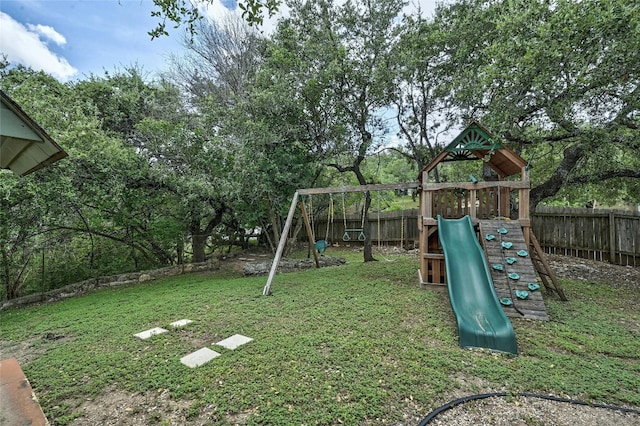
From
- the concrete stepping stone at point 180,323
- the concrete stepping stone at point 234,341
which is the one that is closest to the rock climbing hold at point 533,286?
the concrete stepping stone at point 234,341

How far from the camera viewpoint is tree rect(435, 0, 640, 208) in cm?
326

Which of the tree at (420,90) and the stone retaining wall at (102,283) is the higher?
the tree at (420,90)

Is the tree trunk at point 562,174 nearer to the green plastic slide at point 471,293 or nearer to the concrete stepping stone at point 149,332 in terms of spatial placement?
the green plastic slide at point 471,293

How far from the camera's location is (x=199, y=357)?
2.82 m

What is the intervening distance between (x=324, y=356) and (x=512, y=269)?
122 inches

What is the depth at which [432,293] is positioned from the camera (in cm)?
462

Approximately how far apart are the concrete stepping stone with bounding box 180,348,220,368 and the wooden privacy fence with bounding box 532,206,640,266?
9111 millimetres

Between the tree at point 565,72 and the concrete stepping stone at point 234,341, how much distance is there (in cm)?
472

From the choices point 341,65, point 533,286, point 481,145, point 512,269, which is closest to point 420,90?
point 341,65

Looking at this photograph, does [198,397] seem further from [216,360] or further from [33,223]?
[33,223]

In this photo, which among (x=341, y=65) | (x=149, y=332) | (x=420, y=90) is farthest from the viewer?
(x=420, y=90)

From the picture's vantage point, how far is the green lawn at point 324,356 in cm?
215

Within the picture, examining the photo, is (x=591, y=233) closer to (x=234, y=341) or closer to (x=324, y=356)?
(x=324, y=356)

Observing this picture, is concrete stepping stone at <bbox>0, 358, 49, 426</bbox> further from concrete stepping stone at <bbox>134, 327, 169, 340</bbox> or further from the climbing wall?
the climbing wall
